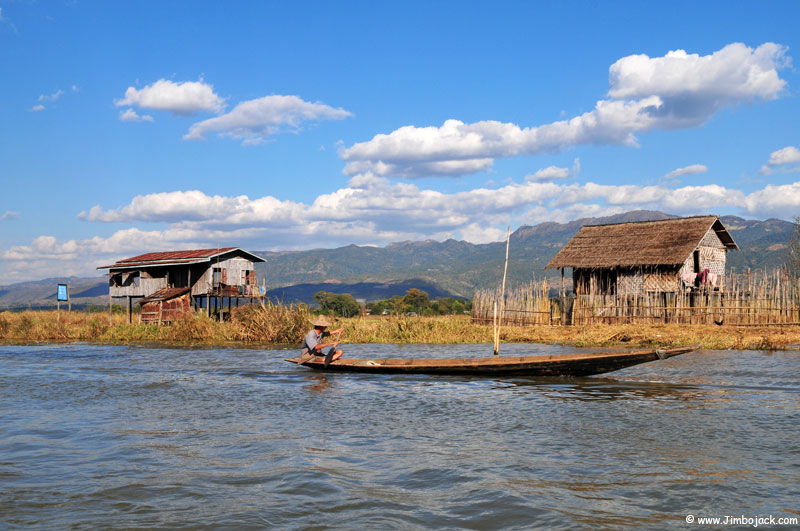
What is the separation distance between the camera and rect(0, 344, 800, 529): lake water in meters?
6.20

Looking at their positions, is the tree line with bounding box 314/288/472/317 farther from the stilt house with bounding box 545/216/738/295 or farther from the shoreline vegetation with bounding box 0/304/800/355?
the shoreline vegetation with bounding box 0/304/800/355

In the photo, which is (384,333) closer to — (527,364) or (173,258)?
(527,364)

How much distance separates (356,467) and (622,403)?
5798 millimetres

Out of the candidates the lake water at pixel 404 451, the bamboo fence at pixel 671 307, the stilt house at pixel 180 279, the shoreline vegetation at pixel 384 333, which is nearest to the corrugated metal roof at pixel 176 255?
the stilt house at pixel 180 279

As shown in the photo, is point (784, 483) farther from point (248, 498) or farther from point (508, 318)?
point (508, 318)

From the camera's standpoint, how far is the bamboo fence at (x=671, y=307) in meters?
24.1

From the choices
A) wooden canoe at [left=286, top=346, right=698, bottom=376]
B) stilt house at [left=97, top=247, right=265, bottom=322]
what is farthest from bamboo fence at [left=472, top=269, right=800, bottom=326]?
stilt house at [left=97, top=247, right=265, bottom=322]

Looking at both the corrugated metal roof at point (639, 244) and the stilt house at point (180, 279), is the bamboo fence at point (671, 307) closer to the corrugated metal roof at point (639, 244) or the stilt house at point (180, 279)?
the corrugated metal roof at point (639, 244)

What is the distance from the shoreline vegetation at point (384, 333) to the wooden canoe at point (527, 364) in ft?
25.3

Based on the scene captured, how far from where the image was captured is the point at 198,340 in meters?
27.5

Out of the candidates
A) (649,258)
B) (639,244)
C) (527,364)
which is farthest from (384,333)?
(527,364)

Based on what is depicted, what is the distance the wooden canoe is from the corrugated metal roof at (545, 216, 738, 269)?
15579 mm

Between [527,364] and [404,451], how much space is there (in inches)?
239

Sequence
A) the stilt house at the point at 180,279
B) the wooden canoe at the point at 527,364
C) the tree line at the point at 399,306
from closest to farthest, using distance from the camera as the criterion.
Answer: the wooden canoe at the point at 527,364, the stilt house at the point at 180,279, the tree line at the point at 399,306
